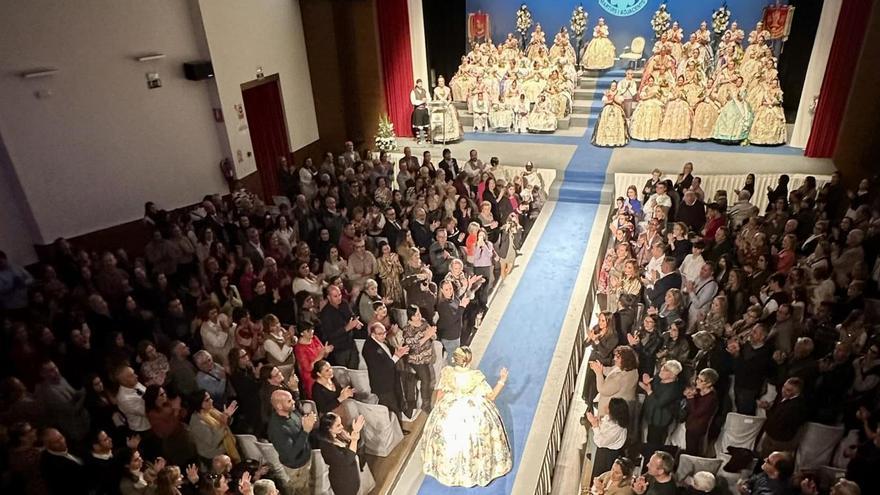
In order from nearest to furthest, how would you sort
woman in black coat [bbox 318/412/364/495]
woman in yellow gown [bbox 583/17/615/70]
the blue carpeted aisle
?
woman in black coat [bbox 318/412/364/495] → the blue carpeted aisle → woman in yellow gown [bbox 583/17/615/70]

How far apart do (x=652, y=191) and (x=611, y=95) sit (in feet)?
12.2

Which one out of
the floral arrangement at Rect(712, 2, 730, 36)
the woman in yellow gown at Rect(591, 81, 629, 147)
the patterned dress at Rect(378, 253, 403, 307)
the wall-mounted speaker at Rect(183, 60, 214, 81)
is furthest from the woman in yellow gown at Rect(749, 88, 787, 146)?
the wall-mounted speaker at Rect(183, 60, 214, 81)

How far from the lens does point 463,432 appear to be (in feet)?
13.9

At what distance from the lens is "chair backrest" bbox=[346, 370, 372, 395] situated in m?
5.20

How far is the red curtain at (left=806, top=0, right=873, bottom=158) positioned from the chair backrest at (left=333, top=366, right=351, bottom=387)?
30.3ft

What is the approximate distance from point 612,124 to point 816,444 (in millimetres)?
8110

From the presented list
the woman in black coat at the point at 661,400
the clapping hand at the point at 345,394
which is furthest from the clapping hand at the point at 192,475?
the woman in black coat at the point at 661,400

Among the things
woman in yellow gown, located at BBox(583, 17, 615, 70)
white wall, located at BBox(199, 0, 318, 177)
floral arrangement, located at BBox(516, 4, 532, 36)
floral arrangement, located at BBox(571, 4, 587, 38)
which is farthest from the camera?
floral arrangement, located at BBox(516, 4, 532, 36)

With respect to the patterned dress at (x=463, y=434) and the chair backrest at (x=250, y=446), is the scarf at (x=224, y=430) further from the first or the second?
the patterned dress at (x=463, y=434)

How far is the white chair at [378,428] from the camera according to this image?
197 inches

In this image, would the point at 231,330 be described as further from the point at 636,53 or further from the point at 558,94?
the point at 636,53

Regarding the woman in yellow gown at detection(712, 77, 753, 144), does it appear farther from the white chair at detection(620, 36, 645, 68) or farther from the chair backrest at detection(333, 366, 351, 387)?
the chair backrest at detection(333, 366, 351, 387)

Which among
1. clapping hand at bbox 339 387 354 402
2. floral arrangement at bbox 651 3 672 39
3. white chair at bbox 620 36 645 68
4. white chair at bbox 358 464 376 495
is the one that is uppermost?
floral arrangement at bbox 651 3 672 39

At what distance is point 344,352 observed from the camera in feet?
18.1
